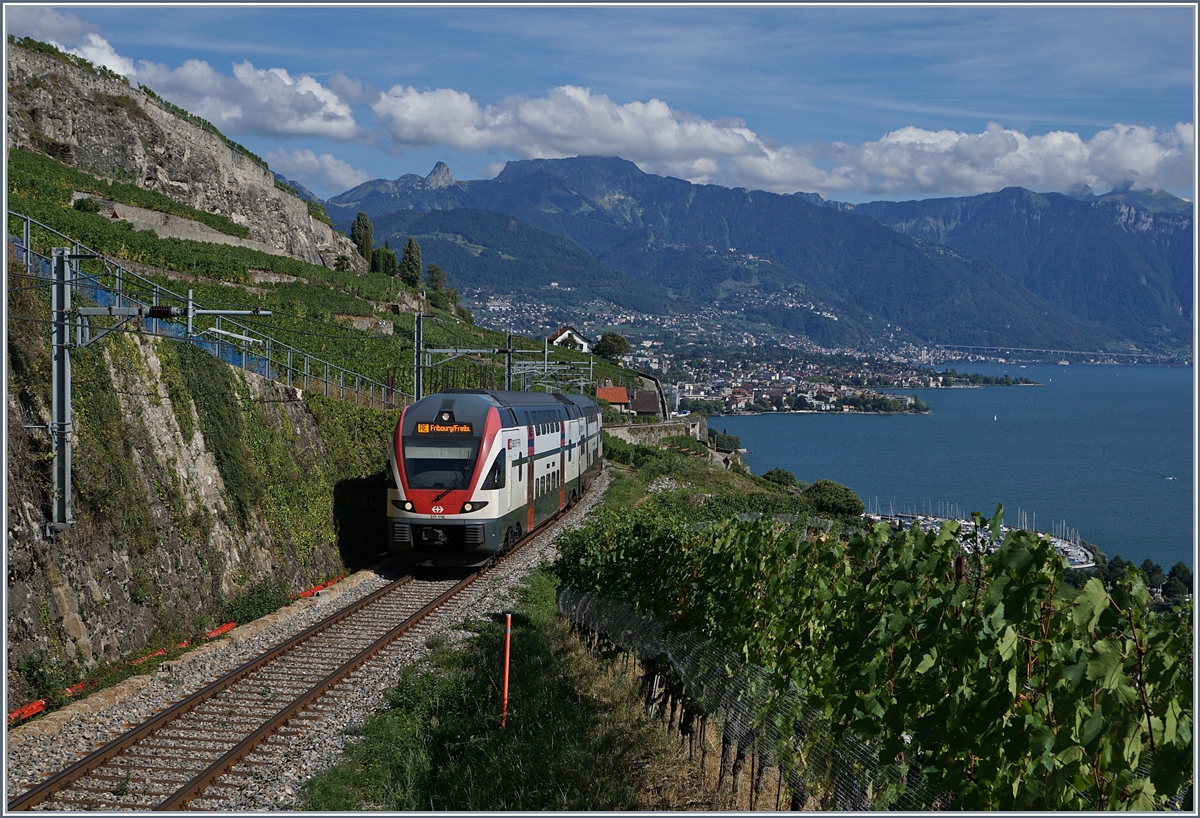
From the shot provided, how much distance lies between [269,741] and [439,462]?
9.27m

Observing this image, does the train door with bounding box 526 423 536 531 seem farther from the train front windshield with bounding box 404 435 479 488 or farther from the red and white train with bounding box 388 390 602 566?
the train front windshield with bounding box 404 435 479 488

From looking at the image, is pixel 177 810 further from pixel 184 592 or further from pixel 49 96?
pixel 49 96

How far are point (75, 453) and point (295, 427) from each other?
308 inches

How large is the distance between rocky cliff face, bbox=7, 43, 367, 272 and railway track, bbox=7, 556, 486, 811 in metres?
46.5

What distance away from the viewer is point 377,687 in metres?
12.0

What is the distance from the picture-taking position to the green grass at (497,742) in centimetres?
832

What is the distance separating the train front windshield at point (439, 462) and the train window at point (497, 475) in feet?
1.27

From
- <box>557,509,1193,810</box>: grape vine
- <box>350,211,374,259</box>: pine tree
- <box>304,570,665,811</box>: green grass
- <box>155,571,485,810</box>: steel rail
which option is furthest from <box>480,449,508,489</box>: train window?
<box>350,211,374,259</box>: pine tree

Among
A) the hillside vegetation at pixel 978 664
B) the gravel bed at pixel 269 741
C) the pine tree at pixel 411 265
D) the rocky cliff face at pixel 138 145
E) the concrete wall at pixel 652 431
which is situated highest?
the rocky cliff face at pixel 138 145

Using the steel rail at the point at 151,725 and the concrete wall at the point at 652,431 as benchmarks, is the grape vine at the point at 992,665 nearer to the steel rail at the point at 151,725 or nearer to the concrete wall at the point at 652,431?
the steel rail at the point at 151,725

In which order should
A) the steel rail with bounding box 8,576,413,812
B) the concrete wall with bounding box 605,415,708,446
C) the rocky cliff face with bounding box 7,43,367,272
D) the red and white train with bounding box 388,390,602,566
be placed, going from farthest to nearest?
the concrete wall with bounding box 605,415,708,446
the rocky cliff face with bounding box 7,43,367,272
the red and white train with bounding box 388,390,602,566
the steel rail with bounding box 8,576,413,812

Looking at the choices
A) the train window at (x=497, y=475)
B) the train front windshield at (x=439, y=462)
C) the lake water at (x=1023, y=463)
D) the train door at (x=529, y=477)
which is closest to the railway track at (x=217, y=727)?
the train front windshield at (x=439, y=462)

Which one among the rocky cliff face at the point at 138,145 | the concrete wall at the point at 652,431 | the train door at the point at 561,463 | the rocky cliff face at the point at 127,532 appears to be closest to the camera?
the rocky cliff face at the point at 127,532

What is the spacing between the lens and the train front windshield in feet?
61.9
